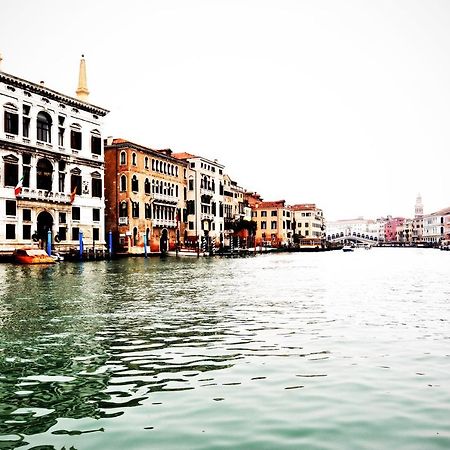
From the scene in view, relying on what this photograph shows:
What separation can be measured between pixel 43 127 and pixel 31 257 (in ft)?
37.0

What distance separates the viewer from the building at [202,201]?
63094 millimetres

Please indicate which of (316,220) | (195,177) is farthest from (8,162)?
(316,220)

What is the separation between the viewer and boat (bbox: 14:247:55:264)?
1277 inches

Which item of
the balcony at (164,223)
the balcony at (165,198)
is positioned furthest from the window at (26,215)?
the balcony at (165,198)

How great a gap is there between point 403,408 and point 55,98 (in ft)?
128

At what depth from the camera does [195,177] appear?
208 ft

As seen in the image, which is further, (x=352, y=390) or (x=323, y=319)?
(x=323, y=319)

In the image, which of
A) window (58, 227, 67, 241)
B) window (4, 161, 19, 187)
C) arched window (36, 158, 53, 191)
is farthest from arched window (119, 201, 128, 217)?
window (4, 161, 19, 187)

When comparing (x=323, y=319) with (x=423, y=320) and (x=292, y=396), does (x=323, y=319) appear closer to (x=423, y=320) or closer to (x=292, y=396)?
(x=423, y=320)

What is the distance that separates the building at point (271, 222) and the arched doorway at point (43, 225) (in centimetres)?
6343

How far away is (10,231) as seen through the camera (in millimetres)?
36031

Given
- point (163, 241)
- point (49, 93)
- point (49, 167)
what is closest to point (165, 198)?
point (163, 241)

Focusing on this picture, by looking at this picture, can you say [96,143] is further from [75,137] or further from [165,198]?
[165,198]

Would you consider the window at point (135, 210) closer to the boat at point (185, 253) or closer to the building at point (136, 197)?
the building at point (136, 197)
